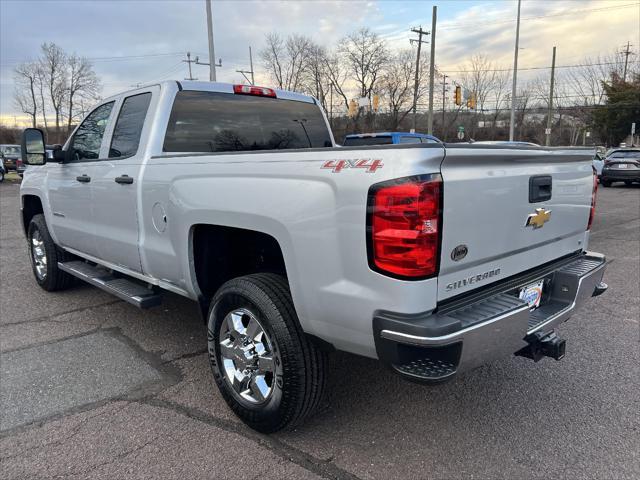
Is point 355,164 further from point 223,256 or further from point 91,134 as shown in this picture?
point 91,134

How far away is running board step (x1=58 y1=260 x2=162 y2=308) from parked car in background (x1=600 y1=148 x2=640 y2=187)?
20566 millimetres

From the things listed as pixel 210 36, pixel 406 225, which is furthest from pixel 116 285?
pixel 210 36

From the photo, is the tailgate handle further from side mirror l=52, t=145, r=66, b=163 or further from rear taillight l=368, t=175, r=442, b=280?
side mirror l=52, t=145, r=66, b=163

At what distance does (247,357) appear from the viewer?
2.87 m

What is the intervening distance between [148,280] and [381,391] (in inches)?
73.9

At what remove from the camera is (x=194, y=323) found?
15.3 ft

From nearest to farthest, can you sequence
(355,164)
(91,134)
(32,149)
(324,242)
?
(355,164), (324,242), (91,134), (32,149)

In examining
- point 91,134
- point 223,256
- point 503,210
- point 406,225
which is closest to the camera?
point 406,225

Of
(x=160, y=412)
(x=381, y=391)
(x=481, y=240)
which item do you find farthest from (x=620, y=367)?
(x=160, y=412)

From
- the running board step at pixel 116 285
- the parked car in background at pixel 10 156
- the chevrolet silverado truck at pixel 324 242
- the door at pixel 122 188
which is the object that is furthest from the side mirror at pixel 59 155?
the parked car in background at pixel 10 156

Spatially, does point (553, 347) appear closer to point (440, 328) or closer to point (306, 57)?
point (440, 328)

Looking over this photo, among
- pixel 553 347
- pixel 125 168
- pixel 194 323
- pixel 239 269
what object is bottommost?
pixel 194 323

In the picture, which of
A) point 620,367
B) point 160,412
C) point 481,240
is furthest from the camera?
point 620,367

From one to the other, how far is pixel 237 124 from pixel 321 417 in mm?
2380
